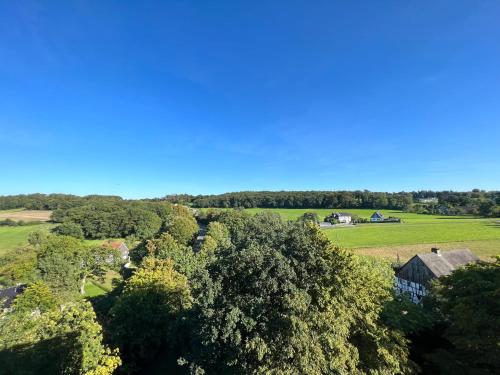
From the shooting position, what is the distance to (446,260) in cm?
3403

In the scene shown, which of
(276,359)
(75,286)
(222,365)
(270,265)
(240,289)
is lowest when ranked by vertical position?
(75,286)

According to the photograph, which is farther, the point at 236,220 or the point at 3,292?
the point at 236,220

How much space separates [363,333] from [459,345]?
4.17 m

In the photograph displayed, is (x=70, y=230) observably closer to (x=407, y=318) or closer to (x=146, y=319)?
(x=146, y=319)

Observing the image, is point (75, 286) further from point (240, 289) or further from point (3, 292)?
point (240, 289)

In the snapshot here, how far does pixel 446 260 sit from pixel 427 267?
4.00m

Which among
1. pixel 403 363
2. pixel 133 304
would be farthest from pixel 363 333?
pixel 133 304

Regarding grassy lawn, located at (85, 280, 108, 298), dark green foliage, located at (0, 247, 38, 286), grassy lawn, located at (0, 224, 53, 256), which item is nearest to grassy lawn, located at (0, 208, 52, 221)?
grassy lawn, located at (0, 224, 53, 256)

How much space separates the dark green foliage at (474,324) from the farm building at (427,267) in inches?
784

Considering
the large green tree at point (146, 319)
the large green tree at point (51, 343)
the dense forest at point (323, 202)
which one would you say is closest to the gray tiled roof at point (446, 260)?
the large green tree at point (146, 319)

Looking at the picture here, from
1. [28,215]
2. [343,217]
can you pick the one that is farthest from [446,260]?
[28,215]

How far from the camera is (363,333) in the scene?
15266mm

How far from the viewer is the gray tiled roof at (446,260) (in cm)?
3203

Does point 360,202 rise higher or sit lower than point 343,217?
higher
